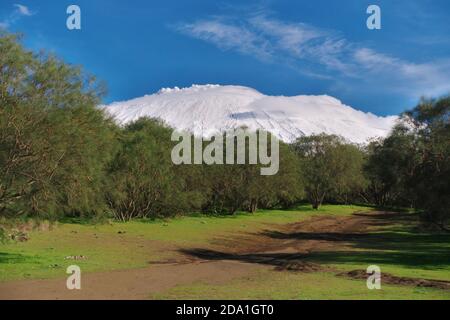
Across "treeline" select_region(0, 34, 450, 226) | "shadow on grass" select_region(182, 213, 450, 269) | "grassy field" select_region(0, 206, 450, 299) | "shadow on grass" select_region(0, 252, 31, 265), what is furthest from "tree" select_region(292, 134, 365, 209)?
"shadow on grass" select_region(0, 252, 31, 265)

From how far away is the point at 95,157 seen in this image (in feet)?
79.0

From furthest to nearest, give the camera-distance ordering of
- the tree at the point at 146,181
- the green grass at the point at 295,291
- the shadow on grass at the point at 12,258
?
the tree at the point at 146,181
the shadow on grass at the point at 12,258
the green grass at the point at 295,291

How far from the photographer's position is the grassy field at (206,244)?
18578 mm

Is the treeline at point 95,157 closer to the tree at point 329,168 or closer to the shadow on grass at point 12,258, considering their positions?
the shadow on grass at point 12,258

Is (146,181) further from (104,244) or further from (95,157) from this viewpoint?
(95,157)

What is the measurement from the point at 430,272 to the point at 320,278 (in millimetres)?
7611

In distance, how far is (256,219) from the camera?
6669 centimetres

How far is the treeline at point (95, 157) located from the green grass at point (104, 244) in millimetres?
2719

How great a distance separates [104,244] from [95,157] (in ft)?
46.0

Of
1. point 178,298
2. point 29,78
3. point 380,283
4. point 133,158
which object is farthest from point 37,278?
point 133,158

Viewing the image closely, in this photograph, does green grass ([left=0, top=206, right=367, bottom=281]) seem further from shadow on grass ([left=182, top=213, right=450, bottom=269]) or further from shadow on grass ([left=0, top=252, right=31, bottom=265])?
shadow on grass ([left=182, top=213, right=450, bottom=269])

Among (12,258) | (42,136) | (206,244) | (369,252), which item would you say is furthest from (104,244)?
(369,252)

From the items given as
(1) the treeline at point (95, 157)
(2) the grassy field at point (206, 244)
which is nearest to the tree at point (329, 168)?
(1) the treeline at point (95, 157)

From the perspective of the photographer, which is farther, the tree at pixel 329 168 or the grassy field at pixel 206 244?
the tree at pixel 329 168
